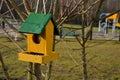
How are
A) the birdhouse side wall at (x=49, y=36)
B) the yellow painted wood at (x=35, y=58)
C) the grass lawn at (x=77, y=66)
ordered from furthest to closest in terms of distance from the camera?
the grass lawn at (x=77, y=66) → the birdhouse side wall at (x=49, y=36) → the yellow painted wood at (x=35, y=58)

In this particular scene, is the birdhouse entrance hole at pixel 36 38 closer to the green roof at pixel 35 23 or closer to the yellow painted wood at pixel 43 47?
the yellow painted wood at pixel 43 47

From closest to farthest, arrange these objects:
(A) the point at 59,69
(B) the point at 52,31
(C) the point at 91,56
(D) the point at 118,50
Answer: (B) the point at 52,31, (A) the point at 59,69, (C) the point at 91,56, (D) the point at 118,50

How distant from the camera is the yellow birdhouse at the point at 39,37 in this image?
169cm

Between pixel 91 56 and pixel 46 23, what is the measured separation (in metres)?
7.70

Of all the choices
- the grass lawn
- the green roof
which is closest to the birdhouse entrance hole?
the green roof

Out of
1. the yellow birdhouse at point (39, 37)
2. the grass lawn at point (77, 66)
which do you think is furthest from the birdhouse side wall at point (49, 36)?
the grass lawn at point (77, 66)

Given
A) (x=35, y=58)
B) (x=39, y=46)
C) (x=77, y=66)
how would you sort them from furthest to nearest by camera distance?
(x=77, y=66) < (x=39, y=46) < (x=35, y=58)

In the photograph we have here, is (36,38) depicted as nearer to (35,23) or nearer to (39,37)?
(39,37)

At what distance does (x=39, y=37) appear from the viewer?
1.83 meters

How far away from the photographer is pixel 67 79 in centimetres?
669

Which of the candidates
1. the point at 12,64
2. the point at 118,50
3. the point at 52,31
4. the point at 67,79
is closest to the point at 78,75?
the point at 67,79

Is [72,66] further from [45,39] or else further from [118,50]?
[45,39]

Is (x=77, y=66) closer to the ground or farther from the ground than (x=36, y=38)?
closer to the ground

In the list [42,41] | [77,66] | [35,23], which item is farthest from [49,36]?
[77,66]
